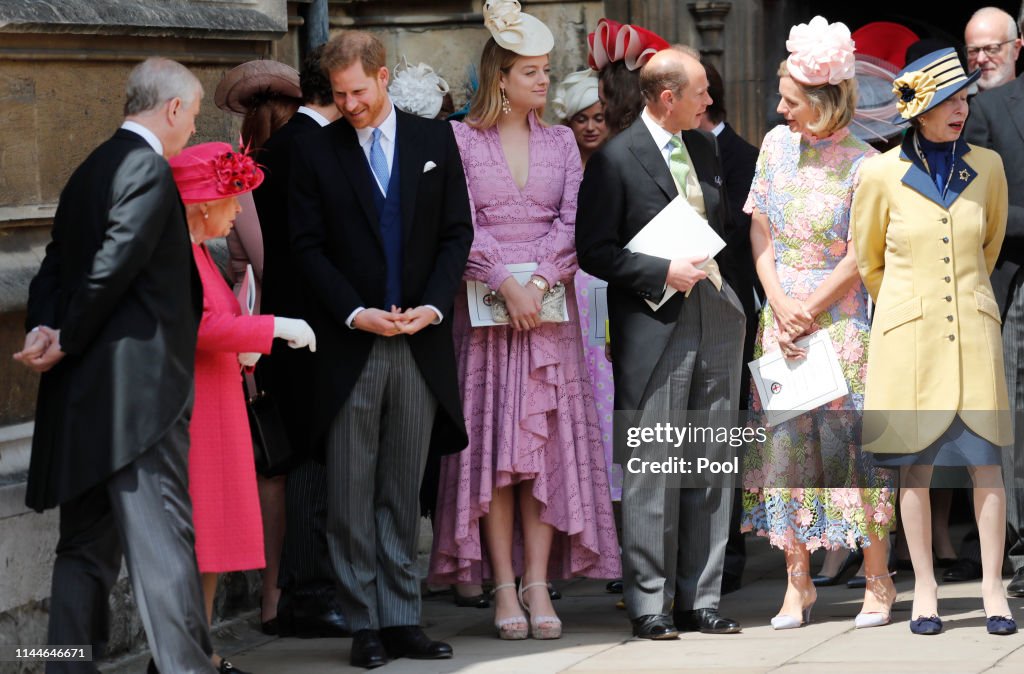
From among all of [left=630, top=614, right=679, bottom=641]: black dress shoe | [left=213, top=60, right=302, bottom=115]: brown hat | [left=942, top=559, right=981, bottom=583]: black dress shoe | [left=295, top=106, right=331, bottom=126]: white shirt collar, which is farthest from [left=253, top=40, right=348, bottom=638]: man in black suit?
[left=942, top=559, right=981, bottom=583]: black dress shoe

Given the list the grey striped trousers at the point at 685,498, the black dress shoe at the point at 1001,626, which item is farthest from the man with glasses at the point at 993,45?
the black dress shoe at the point at 1001,626

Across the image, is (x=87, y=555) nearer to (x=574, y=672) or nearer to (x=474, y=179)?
(x=574, y=672)

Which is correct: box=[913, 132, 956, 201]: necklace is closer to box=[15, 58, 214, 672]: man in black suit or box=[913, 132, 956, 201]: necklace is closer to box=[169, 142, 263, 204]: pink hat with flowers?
box=[169, 142, 263, 204]: pink hat with flowers

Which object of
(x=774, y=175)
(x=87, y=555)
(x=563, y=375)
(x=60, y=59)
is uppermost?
(x=60, y=59)

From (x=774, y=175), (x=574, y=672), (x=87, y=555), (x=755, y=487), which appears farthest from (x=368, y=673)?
(x=774, y=175)

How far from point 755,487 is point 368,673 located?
156 centimetres

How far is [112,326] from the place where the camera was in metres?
4.99

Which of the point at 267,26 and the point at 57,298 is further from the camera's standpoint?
the point at 267,26

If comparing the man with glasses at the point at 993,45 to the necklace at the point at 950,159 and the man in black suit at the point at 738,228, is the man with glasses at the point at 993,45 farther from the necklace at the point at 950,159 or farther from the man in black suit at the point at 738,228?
the necklace at the point at 950,159

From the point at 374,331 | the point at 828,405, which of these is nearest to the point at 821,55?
the point at 828,405

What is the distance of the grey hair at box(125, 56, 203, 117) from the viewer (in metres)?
5.19

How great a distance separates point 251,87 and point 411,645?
2206 mm

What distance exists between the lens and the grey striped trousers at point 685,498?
630 cm

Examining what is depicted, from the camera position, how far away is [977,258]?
20.2 feet
